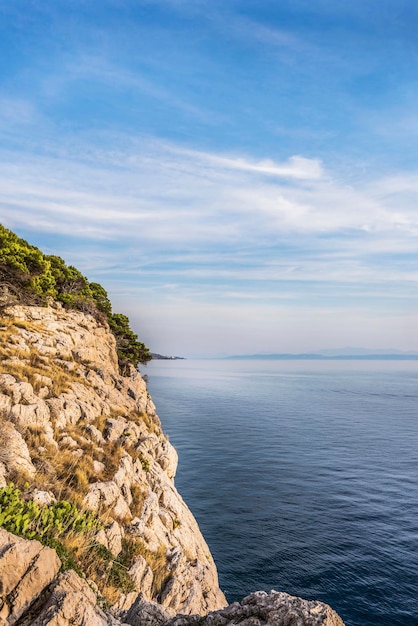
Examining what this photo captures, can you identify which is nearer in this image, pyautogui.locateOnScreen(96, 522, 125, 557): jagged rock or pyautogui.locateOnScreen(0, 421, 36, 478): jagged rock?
pyautogui.locateOnScreen(0, 421, 36, 478): jagged rock

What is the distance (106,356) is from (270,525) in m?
22.8

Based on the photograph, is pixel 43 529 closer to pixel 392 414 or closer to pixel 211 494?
pixel 211 494

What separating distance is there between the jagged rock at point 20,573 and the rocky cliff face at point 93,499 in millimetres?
16

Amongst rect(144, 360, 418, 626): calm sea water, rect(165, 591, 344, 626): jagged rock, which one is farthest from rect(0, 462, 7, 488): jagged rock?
rect(144, 360, 418, 626): calm sea water

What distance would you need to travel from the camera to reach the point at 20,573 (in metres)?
6.29

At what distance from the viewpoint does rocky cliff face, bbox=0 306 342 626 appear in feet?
21.0

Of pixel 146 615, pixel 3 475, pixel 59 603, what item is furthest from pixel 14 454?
pixel 59 603

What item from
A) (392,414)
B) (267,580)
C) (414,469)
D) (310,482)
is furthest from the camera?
(392,414)

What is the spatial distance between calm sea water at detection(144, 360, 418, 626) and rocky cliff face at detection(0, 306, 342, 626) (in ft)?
38.4

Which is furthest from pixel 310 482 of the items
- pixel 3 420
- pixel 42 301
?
pixel 3 420

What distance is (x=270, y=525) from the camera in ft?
114

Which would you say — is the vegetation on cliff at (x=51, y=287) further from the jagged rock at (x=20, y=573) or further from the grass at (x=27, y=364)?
the jagged rock at (x=20, y=573)

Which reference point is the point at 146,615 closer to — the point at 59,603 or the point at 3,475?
the point at 59,603

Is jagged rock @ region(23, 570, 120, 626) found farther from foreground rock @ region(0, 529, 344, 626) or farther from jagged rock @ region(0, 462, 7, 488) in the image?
jagged rock @ region(0, 462, 7, 488)
